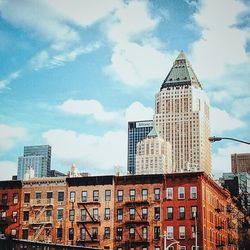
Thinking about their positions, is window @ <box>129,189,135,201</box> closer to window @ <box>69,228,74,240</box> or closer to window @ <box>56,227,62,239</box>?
window @ <box>69,228,74,240</box>

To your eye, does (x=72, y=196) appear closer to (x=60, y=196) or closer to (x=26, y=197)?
(x=60, y=196)

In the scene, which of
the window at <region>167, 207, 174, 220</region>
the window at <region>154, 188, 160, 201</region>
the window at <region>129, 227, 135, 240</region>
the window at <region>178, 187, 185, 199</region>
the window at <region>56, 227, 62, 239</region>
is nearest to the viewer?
the window at <region>167, 207, 174, 220</region>

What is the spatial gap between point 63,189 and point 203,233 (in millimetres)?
15951

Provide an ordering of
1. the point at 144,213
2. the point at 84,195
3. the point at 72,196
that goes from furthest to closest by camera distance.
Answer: the point at 72,196
the point at 84,195
the point at 144,213

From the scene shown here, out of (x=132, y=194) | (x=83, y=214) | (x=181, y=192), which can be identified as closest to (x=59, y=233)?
(x=83, y=214)

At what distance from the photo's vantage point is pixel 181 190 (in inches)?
2255

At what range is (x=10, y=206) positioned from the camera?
61.3 metres

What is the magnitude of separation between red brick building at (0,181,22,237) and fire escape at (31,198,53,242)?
7.00ft

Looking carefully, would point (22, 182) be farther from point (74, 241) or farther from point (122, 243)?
point (122, 243)

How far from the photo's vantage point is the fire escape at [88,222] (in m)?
57.7

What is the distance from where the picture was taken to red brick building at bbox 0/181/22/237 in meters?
60.4

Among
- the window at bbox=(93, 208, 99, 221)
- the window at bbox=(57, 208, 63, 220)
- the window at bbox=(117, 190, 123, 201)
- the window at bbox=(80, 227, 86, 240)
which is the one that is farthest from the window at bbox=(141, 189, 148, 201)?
the window at bbox=(57, 208, 63, 220)

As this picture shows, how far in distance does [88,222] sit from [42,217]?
17.1ft

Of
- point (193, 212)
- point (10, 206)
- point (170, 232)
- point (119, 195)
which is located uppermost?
point (119, 195)
